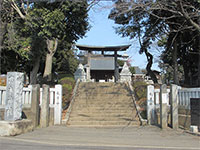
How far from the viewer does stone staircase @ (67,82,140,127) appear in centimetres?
855

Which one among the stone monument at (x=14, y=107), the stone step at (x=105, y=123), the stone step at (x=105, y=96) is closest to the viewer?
the stone monument at (x=14, y=107)

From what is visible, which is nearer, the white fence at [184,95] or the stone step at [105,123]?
the white fence at [184,95]

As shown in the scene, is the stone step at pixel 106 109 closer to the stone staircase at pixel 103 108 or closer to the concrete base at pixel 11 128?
the stone staircase at pixel 103 108

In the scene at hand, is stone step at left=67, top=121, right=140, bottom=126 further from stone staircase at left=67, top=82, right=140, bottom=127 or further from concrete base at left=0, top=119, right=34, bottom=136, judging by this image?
concrete base at left=0, top=119, right=34, bottom=136

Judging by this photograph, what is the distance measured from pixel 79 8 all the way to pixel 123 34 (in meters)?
5.63

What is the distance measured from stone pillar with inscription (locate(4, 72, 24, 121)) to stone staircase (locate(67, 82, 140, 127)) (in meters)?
3.09

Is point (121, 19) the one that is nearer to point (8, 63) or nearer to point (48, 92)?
point (48, 92)

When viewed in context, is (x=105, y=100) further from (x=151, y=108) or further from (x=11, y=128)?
(x=11, y=128)

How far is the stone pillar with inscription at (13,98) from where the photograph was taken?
222 inches

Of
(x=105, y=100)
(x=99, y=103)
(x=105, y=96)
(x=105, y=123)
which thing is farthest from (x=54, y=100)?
(x=105, y=96)

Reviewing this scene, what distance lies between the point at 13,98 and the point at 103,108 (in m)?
5.51

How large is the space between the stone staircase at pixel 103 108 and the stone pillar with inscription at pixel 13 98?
3092mm

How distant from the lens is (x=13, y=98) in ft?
19.0

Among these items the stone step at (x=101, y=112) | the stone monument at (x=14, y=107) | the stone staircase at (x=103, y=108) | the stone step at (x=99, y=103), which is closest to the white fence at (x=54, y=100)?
the stone staircase at (x=103, y=108)
